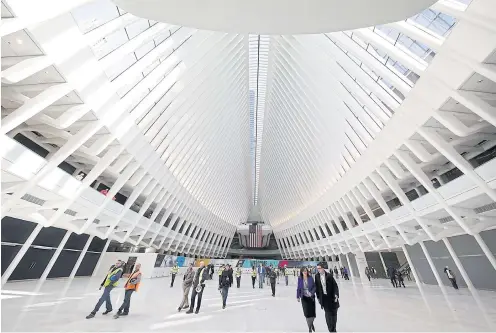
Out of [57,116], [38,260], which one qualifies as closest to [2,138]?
[57,116]

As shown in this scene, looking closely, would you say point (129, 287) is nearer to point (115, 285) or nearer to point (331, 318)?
point (115, 285)

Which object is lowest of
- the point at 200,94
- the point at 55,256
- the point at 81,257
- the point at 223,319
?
the point at 223,319

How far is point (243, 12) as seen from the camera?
375cm

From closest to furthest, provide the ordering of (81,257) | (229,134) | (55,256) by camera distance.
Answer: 1. (55,256)
2. (81,257)
3. (229,134)

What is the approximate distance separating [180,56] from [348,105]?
30.8ft

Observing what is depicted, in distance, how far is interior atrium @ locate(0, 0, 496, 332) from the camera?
18.3ft

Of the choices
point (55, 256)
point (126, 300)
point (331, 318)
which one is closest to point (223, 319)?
point (126, 300)

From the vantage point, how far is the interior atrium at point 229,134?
18.3ft

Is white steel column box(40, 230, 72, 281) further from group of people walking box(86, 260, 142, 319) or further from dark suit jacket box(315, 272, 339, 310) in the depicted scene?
dark suit jacket box(315, 272, 339, 310)

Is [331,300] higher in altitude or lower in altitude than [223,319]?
higher

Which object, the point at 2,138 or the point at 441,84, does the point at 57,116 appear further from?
the point at 441,84

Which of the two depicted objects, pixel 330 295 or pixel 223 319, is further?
pixel 223 319

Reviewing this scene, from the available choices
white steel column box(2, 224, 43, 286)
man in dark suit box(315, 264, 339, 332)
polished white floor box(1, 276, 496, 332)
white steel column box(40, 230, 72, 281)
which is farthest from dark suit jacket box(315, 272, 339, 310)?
white steel column box(40, 230, 72, 281)

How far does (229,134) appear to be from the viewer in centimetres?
2692
